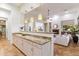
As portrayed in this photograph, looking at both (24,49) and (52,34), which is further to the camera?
(24,49)

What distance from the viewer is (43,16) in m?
2.17

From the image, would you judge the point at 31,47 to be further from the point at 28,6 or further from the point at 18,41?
the point at 28,6

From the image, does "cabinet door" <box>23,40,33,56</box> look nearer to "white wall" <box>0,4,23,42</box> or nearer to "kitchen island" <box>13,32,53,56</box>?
"kitchen island" <box>13,32,53,56</box>

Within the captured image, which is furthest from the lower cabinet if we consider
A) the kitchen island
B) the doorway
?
the doorway

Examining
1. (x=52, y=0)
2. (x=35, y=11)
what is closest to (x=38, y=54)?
(x=35, y=11)

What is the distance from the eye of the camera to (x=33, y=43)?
2189mm

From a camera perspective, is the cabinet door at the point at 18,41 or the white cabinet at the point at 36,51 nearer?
the white cabinet at the point at 36,51

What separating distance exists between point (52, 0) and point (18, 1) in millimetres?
691

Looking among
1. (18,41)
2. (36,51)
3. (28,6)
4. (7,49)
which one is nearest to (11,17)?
(28,6)

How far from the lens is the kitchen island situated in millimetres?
2141

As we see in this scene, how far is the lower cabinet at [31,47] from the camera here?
215 centimetres

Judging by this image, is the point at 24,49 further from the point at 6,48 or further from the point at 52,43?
the point at 52,43

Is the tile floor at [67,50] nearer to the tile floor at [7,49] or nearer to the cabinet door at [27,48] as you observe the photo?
the cabinet door at [27,48]

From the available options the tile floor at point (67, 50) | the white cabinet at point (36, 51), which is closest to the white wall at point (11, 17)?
A: the white cabinet at point (36, 51)
